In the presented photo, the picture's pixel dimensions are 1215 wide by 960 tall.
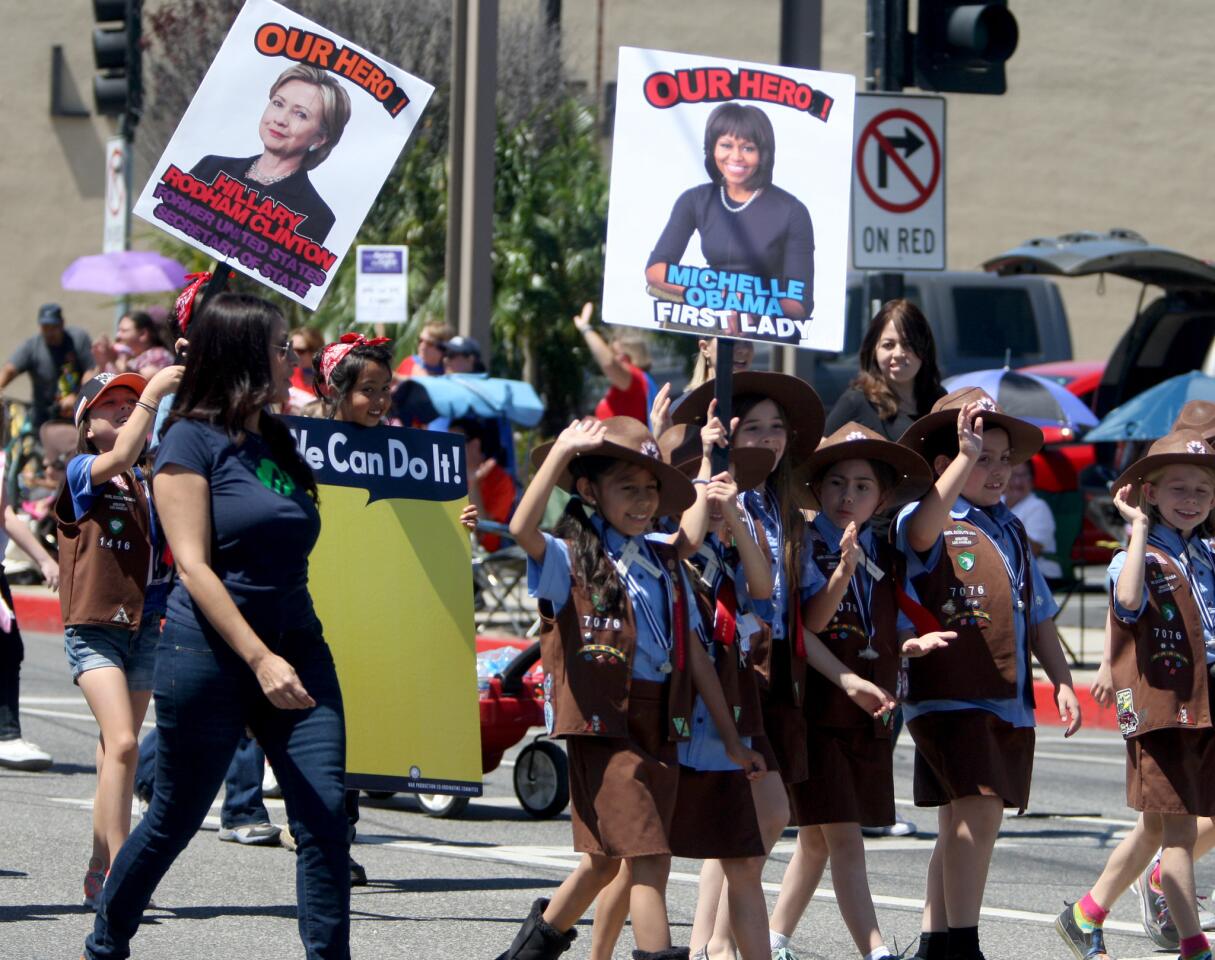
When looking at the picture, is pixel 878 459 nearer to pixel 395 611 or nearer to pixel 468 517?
pixel 468 517

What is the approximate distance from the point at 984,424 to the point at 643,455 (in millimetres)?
1407

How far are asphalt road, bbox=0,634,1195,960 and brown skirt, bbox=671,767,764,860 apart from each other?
1.19 meters

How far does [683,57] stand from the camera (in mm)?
6285

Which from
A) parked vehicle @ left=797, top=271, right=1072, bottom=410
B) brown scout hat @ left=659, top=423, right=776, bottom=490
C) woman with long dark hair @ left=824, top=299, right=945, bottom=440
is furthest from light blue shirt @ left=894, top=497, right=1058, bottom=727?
parked vehicle @ left=797, top=271, right=1072, bottom=410

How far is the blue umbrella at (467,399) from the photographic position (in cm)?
1349

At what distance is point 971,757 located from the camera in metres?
6.27

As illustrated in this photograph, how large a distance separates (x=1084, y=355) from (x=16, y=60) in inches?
615

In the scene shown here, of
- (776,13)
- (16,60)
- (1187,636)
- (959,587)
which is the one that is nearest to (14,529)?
(959,587)

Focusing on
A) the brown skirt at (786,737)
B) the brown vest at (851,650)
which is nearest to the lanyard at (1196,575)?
the brown vest at (851,650)

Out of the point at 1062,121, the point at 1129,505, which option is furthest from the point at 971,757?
the point at 1062,121

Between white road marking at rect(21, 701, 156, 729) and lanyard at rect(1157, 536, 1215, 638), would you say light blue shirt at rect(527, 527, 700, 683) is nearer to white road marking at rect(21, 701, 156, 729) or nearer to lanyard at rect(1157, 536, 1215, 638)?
lanyard at rect(1157, 536, 1215, 638)

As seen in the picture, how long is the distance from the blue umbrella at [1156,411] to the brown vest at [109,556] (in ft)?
25.9

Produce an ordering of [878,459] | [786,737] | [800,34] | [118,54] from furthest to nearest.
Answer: [118,54]
[800,34]
[878,459]
[786,737]

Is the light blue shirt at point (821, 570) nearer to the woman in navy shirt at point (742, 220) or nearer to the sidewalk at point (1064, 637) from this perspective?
the woman in navy shirt at point (742, 220)
